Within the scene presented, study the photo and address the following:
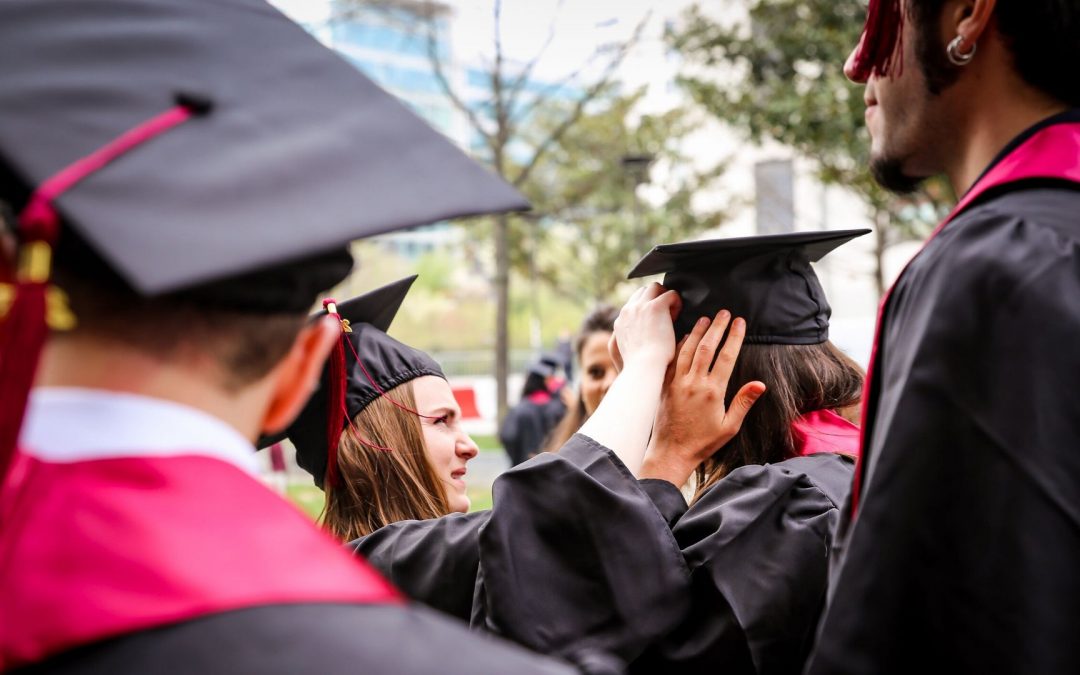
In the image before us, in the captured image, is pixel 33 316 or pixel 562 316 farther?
pixel 562 316

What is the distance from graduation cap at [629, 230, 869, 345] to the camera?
235 centimetres

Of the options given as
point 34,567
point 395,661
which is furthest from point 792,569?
point 34,567

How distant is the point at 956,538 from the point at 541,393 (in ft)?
28.0

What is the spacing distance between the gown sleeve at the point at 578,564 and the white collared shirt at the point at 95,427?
1107 millimetres

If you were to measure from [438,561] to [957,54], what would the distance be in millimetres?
1492

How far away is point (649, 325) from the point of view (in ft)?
7.61

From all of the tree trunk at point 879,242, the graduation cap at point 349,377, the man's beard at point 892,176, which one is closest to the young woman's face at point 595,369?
the graduation cap at point 349,377

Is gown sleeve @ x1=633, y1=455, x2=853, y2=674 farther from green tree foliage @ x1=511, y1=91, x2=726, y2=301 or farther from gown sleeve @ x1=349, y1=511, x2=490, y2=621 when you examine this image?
green tree foliage @ x1=511, y1=91, x2=726, y2=301

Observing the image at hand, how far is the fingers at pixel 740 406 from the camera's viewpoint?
7.45ft

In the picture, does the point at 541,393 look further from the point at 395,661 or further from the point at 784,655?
the point at 395,661

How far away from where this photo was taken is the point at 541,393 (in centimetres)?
974

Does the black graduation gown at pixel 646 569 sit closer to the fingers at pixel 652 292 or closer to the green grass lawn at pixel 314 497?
the fingers at pixel 652 292

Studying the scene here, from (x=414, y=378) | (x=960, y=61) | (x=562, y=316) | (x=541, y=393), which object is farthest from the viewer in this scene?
(x=562, y=316)

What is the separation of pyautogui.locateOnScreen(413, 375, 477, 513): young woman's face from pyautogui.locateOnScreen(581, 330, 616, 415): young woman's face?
2.59 metres
